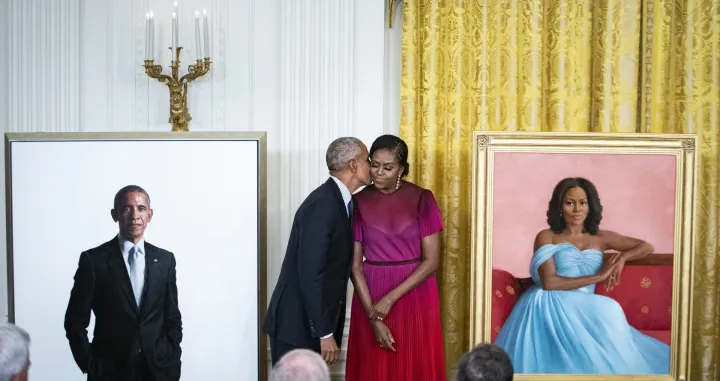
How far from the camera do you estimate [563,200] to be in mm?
4062

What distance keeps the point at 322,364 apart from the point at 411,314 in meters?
1.74

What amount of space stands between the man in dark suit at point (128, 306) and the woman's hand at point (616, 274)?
2.43m

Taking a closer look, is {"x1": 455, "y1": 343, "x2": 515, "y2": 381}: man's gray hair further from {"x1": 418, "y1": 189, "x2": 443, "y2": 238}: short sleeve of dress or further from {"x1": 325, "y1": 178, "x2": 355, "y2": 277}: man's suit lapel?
{"x1": 418, "y1": 189, "x2": 443, "y2": 238}: short sleeve of dress

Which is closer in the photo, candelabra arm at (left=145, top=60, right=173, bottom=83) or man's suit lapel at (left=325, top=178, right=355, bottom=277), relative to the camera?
man's suit lapel at (left=325, top=178, right=355, bottom=277)

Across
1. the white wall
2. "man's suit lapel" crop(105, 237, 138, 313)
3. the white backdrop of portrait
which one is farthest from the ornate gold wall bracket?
"man's suit lapel" crop(105, 237, 138, 313)

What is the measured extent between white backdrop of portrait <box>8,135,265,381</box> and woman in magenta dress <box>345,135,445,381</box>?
0.63 metres

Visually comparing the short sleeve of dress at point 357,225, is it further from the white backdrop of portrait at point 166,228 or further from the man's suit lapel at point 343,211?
the white backdrop of portrait at point 166,228

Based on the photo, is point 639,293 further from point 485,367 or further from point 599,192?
point 485,367

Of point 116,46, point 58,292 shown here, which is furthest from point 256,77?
point 58,292

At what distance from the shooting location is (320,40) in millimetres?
4500

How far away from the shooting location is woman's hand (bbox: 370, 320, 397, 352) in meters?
3.80

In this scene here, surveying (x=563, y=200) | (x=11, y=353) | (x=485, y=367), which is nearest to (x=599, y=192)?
(x=563, y=200)

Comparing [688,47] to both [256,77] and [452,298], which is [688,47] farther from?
[256,77]

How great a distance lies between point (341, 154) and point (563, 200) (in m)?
1.33
